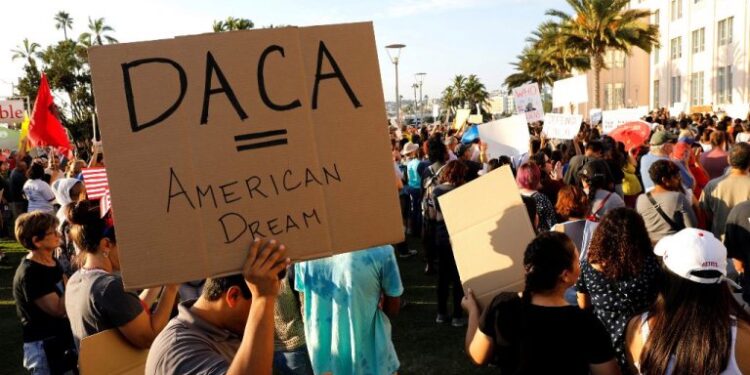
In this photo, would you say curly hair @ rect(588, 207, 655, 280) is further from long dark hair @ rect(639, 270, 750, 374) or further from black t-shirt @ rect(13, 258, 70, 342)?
black t-shirt @ rect(13, 258, 70, 342)

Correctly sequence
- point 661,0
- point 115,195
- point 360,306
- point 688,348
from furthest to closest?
point 661,0
point 360,306
point 688,348
point 115,195

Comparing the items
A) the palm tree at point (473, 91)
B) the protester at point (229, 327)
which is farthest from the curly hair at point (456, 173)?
the palm tree at point (473, 91)

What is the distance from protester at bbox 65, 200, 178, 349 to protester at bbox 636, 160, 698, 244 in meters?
3.88

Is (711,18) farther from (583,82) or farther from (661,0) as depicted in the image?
(583,82)

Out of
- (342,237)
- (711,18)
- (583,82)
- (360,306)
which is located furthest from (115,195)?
(711,18)

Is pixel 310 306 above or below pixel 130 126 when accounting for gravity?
below

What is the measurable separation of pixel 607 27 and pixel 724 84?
10050 mm

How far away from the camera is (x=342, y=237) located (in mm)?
1914

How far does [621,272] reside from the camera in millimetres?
3312

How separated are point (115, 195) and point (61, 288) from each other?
290cm

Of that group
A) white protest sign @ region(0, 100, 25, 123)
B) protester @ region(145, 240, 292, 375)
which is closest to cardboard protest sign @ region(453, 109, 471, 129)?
protester @ region(145, 240, 292, 375)

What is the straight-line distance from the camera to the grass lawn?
218 inches

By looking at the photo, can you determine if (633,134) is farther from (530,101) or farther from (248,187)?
(248,187)

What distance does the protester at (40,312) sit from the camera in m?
3.92
